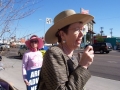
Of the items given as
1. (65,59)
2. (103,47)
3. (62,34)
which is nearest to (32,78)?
(62,34)

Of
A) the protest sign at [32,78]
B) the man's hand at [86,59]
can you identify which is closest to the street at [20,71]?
the protest sign at [32,78]

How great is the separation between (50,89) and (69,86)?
14 cm

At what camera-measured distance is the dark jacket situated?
1.27 metres

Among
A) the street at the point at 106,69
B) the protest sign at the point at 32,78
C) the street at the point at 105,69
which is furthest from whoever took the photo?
the street at the point at 106,69

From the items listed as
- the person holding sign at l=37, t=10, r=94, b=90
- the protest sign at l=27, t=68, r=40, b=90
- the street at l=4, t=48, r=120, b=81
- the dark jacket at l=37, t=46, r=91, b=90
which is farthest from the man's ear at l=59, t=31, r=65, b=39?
the street at l=4, t=48, r=120, b=81

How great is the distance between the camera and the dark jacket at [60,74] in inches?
49.9

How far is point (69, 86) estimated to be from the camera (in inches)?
49.6

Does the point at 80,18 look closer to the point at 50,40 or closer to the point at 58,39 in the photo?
the point at 58,39

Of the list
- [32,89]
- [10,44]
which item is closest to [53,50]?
[32,89]

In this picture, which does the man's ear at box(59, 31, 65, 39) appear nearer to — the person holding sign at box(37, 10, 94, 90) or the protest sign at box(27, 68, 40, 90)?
the person holding sign at box(37, 10, 94, 90)

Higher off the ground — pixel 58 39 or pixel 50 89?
pixel 58 39

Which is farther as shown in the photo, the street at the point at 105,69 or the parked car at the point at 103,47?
the parked car at the point at 103,47

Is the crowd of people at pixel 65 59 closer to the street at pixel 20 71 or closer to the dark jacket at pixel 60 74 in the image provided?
the dark jacket at pixel 60 74

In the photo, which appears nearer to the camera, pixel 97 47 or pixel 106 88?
pixel 106 88
